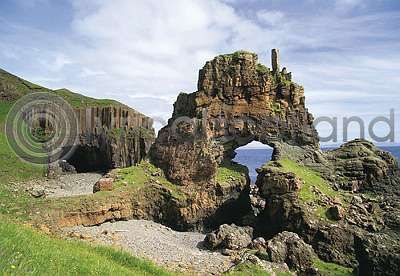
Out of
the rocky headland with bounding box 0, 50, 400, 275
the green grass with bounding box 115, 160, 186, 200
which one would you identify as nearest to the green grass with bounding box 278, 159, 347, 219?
the rocky headland with bounding box 0, 50, 400, 275

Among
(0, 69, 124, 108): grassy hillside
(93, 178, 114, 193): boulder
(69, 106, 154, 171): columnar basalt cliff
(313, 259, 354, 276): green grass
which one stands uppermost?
(0, 69, 124, 108): grassy hillside

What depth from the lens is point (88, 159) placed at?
7738 cm

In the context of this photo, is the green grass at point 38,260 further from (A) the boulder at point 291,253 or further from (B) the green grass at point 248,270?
(A) the boulder at point 291,253

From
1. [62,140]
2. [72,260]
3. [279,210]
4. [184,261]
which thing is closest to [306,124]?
[279,210]

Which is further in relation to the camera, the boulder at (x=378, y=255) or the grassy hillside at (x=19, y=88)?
the grassy hillside at (x=19, y=88)

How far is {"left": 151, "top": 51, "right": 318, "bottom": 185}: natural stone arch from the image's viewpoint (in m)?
42.3

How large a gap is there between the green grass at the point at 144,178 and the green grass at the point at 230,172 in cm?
454

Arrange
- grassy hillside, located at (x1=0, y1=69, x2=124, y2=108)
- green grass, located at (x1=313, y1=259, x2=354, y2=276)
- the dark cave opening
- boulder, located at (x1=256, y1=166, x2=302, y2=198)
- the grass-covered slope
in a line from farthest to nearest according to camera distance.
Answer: grassy hillside, located at (x1=0, y1=69, x2=124, y2=108)
the dark cave opening
boulder, located at (x1=256, y1=166, x2=302, y2=198)
the grass-covered slope
green grass, located at (x1=313, y1=259, x2=354, y2=276)

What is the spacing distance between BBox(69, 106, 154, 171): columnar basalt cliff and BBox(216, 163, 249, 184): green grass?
26.5 metres

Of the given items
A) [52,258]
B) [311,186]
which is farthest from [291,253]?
[52,258]

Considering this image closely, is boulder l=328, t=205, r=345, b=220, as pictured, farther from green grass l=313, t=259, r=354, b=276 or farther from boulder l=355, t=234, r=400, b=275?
boulder l=355, t=234, r=400, b=275

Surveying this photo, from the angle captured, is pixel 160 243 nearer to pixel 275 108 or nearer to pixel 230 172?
pixel 230 172

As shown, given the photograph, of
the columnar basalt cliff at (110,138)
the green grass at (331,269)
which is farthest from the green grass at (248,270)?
the columnar basalt cliff at (110,138)

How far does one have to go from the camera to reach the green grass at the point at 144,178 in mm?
39544
